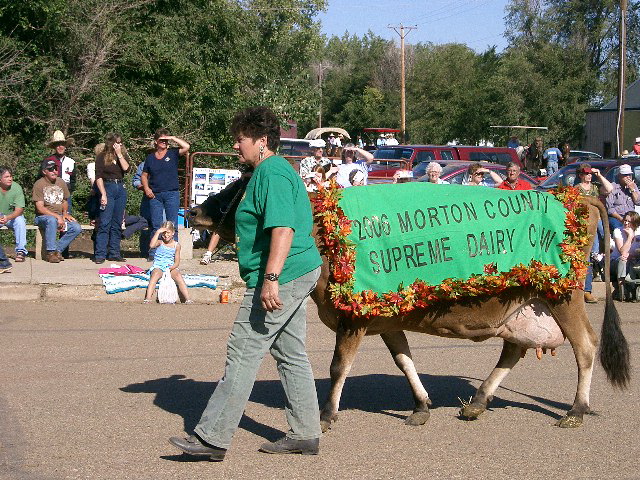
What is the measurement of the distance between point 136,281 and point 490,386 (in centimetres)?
643

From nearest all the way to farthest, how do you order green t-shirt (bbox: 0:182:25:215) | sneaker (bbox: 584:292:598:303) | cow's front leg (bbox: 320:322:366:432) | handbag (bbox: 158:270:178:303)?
1. cow's front leg (bbox: 320:322:366:432)
2. handbag (bbox: 158:270:178:303)
3. sneaker (bbox: 584:292:598:303)
4. green t-shirt (bbox: 0:182:25:215)

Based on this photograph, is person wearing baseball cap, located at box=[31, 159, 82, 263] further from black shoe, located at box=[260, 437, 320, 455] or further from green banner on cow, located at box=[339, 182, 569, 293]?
black shoe, located at box=[260, 437, 320, 455]

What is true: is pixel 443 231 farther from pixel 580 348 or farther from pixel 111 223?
pixel 111 223

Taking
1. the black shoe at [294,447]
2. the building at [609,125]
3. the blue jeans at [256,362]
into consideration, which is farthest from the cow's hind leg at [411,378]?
the building at [609,125]

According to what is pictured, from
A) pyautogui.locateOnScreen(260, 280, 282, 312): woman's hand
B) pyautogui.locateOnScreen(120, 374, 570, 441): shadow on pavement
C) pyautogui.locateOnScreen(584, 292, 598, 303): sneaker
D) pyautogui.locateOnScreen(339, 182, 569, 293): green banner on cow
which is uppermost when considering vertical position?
pyautogui.locateOnScreen(339, 182, 569, 293): green banner on cow

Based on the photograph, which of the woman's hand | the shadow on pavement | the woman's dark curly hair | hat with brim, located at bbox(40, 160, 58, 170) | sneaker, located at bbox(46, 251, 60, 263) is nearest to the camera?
the woman's hand

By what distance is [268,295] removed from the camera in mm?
5488

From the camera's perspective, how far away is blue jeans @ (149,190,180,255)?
1444cm

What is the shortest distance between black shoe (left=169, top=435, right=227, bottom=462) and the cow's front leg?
1.04m

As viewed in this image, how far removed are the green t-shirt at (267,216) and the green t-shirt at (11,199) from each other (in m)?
9.45

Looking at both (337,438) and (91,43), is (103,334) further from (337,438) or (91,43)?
(91,43)

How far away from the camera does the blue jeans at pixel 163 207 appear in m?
14.4

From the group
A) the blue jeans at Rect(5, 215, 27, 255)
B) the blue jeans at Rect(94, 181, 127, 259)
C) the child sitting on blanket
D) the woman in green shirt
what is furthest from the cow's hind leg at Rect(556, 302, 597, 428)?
the blue jeans at Rect(5, 215, 27, 255)

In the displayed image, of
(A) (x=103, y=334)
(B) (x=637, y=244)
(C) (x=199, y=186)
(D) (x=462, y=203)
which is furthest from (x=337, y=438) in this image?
(C) (x=199, y=186)
